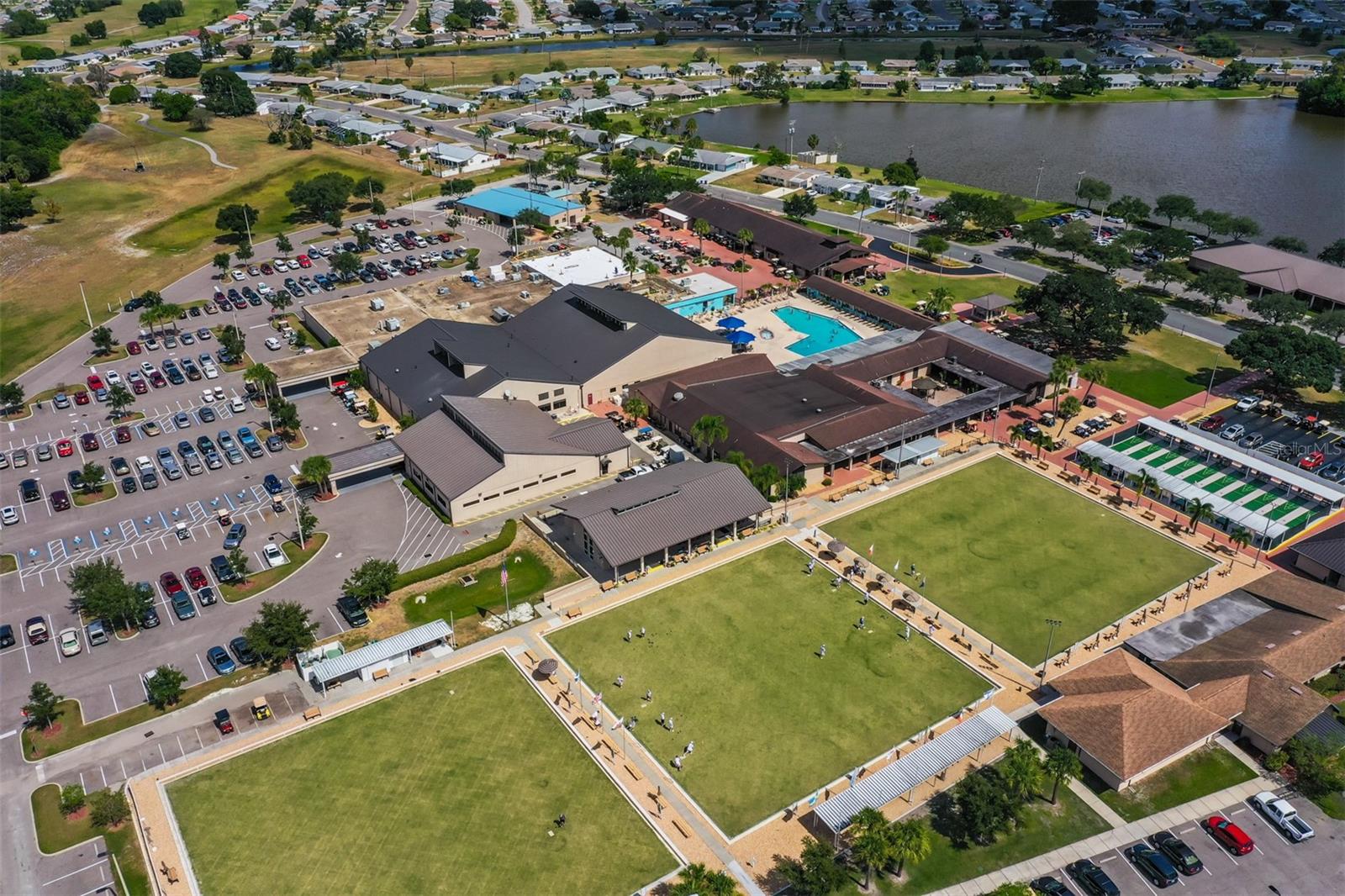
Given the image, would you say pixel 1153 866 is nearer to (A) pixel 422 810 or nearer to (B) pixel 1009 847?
(B) pixel 1009 847

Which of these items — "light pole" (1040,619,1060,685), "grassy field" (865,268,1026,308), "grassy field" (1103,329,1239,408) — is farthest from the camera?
"grassy field" (865,268,1026,308)

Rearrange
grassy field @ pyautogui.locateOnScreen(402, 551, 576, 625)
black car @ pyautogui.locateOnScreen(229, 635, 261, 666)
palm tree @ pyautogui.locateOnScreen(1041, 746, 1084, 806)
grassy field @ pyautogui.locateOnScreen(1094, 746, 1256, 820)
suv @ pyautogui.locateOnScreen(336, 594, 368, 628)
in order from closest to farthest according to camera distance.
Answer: palm tree @ pyautogui.locateOnScreen(1041, 746, 1084, 806), grassy field @ pyautogui.locateOnScreen(1094, 746, 1256, 820), black car @ pyautogui.locateOnScreen(229, 635, 261, 666), suv @ pyautogui.locateOnScreen(336, 594, 368, 628), grassy field @ pyautogui.locateOnScreen(402, 551, 576, 625)

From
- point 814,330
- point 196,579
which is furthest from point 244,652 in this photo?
point 814,330

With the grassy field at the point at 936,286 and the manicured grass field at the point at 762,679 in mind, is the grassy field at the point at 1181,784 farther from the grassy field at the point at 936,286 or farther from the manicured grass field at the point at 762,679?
the grassy field at the point at 936,286

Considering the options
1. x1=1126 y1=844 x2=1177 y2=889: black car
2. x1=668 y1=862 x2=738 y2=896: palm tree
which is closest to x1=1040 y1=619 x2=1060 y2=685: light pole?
x1=1126 y1=844 x2=1177 y2=889: black car

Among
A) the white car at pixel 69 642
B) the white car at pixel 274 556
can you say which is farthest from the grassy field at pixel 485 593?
the white car at pixel 69 642

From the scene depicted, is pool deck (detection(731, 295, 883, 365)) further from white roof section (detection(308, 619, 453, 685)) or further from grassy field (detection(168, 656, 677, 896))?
grassy field (detection(168, 656, 677, 896))
